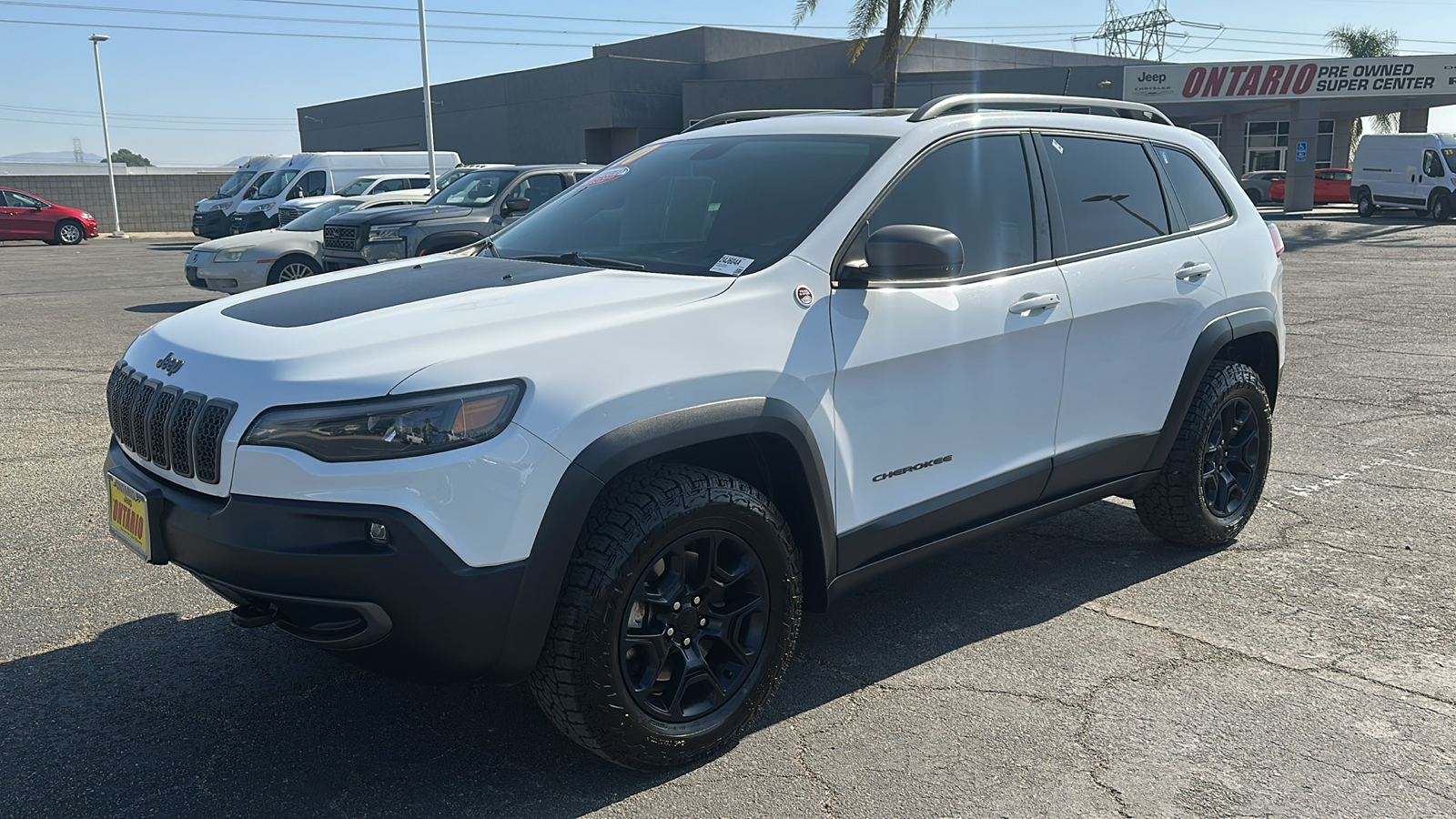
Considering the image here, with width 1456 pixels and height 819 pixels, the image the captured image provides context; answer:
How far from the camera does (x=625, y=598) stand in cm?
290

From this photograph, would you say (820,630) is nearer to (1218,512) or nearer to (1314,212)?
(1218,512)

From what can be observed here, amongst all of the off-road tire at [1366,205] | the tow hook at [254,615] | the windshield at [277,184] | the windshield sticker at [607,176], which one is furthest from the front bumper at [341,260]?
the off-road tire at [1366,205]

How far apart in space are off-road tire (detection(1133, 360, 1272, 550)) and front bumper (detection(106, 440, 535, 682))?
2.87 metres

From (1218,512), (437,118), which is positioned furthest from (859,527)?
(437,118)

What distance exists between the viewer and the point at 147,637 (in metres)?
4.02

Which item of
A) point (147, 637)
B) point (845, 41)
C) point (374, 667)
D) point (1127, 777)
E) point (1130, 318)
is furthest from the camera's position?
point (845, 41)

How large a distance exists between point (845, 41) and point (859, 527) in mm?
42320

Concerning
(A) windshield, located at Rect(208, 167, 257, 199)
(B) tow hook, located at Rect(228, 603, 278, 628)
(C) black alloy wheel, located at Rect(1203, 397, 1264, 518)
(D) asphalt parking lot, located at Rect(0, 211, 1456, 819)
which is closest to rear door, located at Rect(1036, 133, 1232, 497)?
(C) black alloy wheel, located at Rect(1203, 397, 1264, 518)

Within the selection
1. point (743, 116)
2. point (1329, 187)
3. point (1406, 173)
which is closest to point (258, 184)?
point (743, 116)

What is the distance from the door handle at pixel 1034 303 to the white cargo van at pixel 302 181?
23.2m

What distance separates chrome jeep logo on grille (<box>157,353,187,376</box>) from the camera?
10.0 ft

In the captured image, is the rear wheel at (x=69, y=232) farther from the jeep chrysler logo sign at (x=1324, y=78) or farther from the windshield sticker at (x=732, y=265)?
the jeep chrysler logo sign at (x=1324, y=78)

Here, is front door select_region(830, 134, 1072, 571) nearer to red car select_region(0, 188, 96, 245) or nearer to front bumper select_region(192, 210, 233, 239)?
front bumper select_region(192, 210, 233, 239)

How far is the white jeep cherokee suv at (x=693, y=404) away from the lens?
267cm
